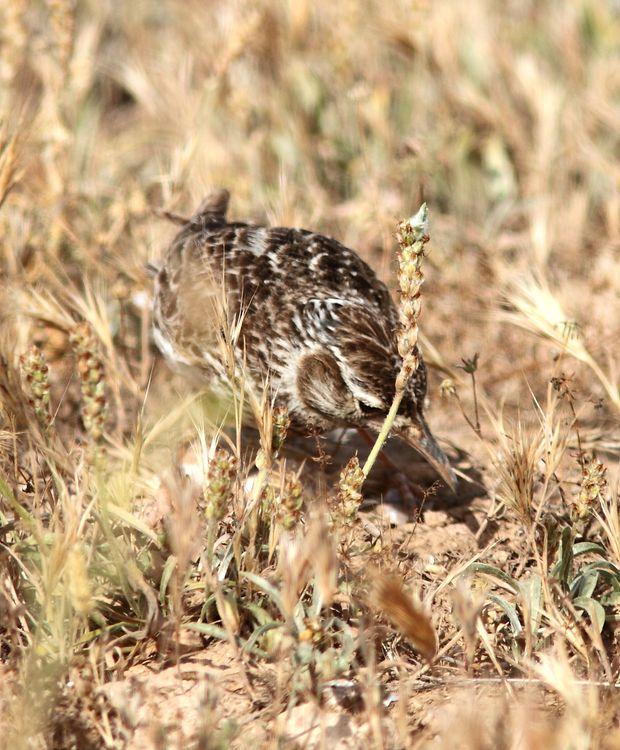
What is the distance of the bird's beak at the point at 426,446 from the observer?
4824 mm

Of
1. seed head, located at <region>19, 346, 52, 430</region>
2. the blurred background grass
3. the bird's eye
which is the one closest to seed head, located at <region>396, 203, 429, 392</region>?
the bird's eye

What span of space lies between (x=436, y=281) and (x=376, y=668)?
3.89 meters

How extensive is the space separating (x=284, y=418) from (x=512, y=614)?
1.28 meters

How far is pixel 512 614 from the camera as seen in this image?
421 centimetres

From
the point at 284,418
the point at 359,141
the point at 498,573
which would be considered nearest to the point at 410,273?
the point at 284,418

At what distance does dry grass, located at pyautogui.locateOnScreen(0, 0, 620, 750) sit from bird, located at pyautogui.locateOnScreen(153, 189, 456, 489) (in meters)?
0.29

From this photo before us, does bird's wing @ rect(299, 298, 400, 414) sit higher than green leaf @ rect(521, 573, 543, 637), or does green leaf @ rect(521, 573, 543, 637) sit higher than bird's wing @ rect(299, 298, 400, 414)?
bird's wing @ rect(299, 298, 400, 414)

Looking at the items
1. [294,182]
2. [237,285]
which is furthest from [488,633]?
[294,182]

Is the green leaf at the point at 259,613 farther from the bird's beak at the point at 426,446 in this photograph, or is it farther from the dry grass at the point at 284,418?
the bird's beak at the point at 426,446

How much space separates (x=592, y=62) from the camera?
885 centimetres

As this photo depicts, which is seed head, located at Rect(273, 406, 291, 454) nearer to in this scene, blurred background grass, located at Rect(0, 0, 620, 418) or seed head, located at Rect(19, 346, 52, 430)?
seed head, located at Rect(19, 346, 52, 430)

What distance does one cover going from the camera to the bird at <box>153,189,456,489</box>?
16.0ft

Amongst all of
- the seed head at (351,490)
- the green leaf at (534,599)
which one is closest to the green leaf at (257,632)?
the seed head at (351,490)

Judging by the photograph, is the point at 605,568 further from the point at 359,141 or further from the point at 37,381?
the point at 359,141
